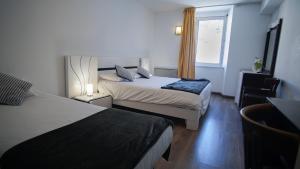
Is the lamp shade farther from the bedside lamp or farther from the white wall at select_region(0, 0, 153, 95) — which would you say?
the bedside lamp

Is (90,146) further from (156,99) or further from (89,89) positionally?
(89,89)

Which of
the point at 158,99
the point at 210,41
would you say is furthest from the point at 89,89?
the point at 210,41

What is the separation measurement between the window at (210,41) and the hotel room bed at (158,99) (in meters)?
2.68

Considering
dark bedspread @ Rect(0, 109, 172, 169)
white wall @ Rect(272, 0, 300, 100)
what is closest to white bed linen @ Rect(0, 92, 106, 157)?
dark bedspread @ Rect(0, 109, 172, 169)

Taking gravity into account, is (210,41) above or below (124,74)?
above

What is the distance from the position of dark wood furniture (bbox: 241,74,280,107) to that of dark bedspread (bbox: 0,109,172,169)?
2.45 metres

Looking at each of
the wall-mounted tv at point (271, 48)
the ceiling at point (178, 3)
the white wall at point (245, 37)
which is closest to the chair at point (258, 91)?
the wall-mounted tv at point (271, 48)

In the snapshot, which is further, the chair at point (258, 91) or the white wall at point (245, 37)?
the white wall at point (245, 37)

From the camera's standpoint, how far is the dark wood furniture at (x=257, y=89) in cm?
289

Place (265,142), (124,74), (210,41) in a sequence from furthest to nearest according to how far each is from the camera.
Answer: (210,41) < (124,74) < (265,142)

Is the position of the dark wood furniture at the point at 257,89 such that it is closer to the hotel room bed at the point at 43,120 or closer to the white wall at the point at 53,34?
the hotel room bed at the point at 43,120

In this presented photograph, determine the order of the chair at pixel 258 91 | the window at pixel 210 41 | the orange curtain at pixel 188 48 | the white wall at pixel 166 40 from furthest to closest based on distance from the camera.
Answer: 1. the white wall at pixel 166 40
2. the window at pixel 210 41
3. the orange curtain at pixel 188 48
4. the chair at pixel 258 91

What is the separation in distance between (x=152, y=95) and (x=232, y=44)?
3.04 meters

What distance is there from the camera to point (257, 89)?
11.0 feet
